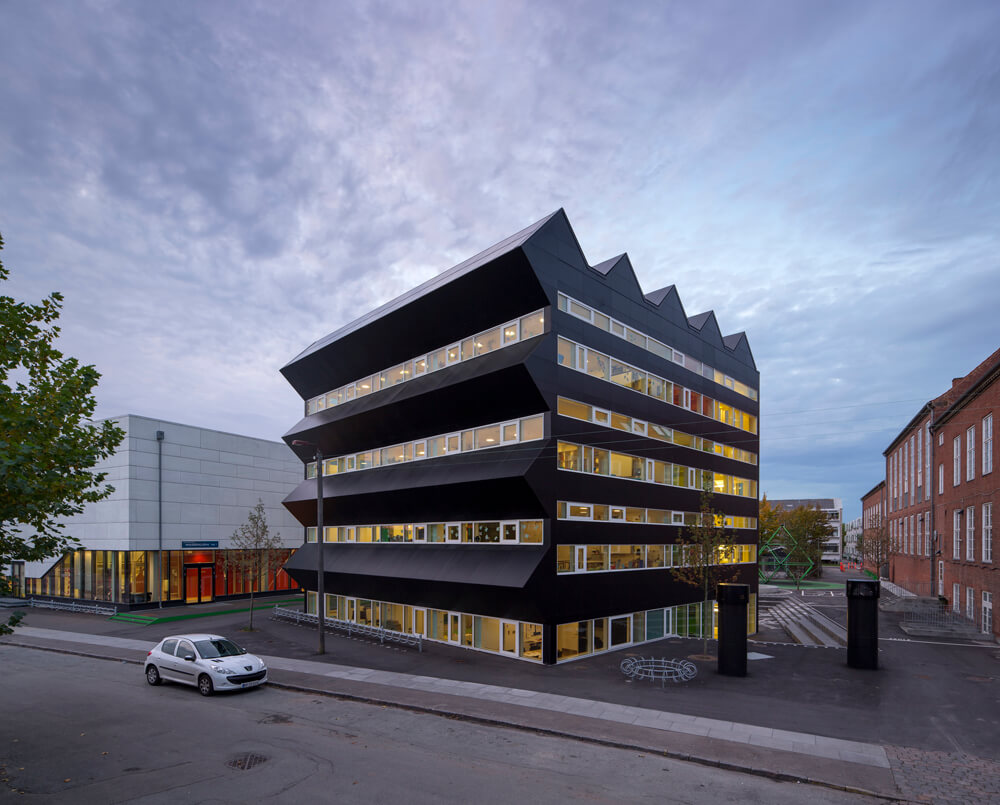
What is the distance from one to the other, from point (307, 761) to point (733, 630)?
1488 centimetres

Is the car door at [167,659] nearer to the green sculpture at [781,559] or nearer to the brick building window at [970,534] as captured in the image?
the brick building window at [970,534]

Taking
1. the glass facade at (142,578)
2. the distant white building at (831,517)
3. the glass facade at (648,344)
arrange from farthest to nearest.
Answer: the distant white building at (831,517) < the glass facade at (142,578) < the glass facade at (648,344)

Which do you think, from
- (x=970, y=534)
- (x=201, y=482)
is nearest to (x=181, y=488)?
(x=201, y=482)

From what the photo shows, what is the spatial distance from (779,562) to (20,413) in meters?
84.7

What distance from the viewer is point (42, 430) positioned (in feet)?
38.3

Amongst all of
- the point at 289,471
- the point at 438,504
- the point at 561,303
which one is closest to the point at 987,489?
the point at 561,303

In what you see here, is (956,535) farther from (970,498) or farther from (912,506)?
(912,506)

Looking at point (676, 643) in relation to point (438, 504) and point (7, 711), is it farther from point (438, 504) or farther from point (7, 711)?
point (7, 711)

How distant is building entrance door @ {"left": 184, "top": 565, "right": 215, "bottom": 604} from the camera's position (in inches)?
1699

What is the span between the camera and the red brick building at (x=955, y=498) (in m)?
32.7

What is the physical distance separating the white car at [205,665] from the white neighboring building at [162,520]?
2305cm

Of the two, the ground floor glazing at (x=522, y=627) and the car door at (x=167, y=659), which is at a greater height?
the car door at (x=167, y=659)

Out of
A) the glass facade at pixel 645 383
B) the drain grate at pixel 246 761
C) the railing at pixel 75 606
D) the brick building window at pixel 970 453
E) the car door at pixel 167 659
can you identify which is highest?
the glass facade at pixel 645 383

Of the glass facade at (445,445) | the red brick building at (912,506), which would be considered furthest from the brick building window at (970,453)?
the glass facade at (445,445)
